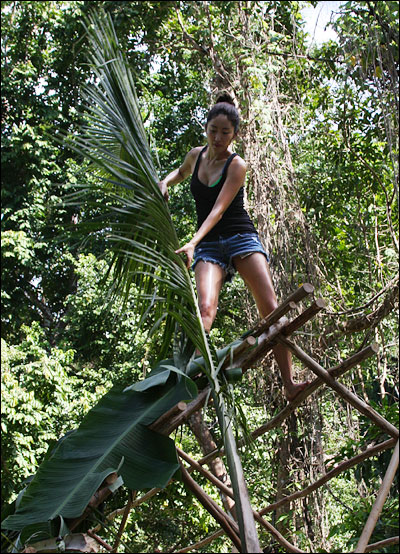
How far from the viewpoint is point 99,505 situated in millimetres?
1807

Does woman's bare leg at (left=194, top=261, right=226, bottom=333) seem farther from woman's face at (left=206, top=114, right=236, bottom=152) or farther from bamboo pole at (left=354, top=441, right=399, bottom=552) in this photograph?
bamboo pole at (left=354, top=441, right=399, bottom=552)

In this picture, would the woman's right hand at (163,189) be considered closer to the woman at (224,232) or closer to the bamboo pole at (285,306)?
the woman at (224,232)

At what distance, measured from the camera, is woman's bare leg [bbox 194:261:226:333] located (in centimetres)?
228

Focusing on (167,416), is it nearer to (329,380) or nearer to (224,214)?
(329,380)

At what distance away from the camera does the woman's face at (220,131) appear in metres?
2.41

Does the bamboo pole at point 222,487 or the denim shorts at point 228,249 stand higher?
the denim shorts at point 228,249

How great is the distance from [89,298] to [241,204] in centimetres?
617

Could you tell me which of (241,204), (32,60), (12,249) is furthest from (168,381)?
(32,60)

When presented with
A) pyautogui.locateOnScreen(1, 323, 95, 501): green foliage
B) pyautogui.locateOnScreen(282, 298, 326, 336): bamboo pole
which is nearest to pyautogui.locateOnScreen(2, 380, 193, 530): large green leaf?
pyautogui.locateOnScreen(282, 298, 326, 336): bamboo pole

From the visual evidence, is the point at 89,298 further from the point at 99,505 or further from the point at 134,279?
the point at 99,505

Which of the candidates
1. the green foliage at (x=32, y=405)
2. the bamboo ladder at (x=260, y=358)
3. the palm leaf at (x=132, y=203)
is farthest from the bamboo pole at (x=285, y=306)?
the green foliage at (x=32, y=405)

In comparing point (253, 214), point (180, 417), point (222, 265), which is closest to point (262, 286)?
point (222, 265)

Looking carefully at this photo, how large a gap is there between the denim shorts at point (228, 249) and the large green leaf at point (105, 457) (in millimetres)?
604

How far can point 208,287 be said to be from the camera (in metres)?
2.37
